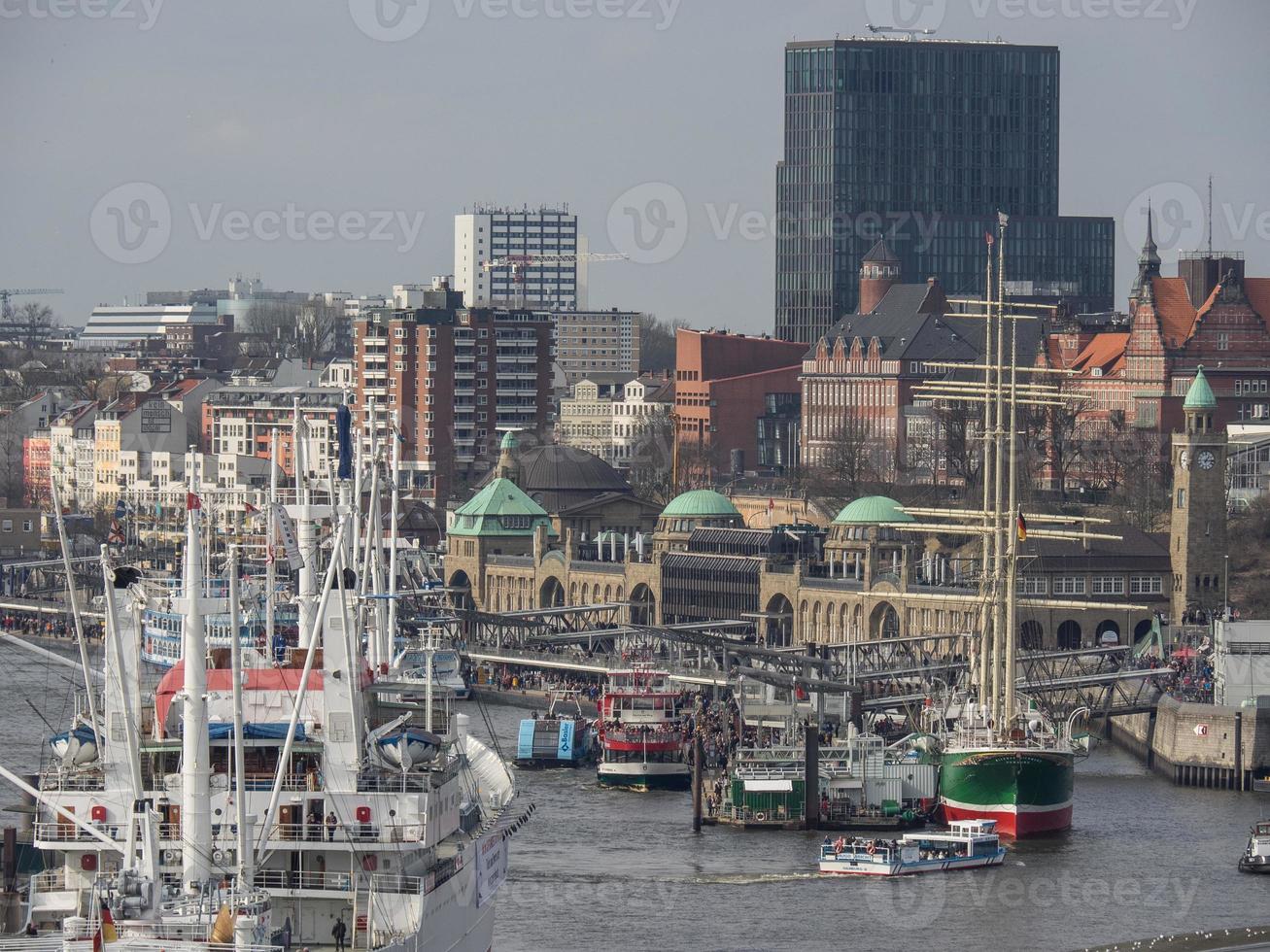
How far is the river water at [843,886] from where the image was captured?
201 feet

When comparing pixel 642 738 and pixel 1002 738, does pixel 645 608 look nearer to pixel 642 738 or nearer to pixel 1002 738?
pixel 642 738

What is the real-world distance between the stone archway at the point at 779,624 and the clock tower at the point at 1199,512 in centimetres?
1389

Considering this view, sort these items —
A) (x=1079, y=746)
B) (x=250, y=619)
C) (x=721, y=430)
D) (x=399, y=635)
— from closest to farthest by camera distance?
(x=1079, y=746)
(x=250, y=619)
(x=399, y=635)
(x=721, y=430)

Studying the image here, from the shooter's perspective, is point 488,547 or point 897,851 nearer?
point 897,851

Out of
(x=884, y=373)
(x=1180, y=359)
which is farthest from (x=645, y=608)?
(x=884, y=373)

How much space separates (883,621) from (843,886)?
170 ft

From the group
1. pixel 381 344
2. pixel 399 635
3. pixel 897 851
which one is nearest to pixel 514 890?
pixel 897 851

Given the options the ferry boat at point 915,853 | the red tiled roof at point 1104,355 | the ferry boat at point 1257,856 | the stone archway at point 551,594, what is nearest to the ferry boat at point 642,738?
the ferry boat at point 915,853

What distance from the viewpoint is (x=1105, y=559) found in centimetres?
11800

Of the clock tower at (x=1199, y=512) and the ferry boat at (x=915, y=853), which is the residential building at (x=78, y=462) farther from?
the ferry boat at (x=915, y=853)

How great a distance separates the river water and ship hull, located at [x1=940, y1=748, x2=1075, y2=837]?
0.70 meters

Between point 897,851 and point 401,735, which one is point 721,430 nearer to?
point 897,851

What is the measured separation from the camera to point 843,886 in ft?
220

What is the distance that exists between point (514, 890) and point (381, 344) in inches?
4802
